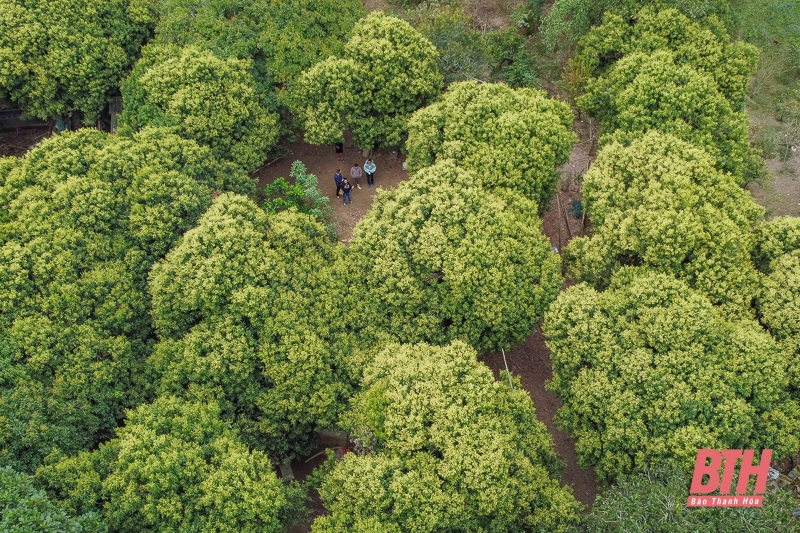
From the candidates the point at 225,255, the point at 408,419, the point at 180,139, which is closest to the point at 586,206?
the point at 408,419

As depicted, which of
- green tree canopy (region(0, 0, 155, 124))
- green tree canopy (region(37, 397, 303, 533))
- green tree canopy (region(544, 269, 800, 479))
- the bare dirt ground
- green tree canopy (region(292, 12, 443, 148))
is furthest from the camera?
green tree canopy (region(0, 0, 155, 124))

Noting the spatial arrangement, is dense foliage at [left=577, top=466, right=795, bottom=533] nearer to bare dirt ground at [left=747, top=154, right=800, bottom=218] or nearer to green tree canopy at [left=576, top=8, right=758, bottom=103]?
bare dirt ground at [left=747, top=154, right=800, bottom=218]

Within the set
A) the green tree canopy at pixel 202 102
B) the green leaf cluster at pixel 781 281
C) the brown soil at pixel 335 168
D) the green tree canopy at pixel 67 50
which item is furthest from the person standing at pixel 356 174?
the green leaf cluster at pixel 781 281

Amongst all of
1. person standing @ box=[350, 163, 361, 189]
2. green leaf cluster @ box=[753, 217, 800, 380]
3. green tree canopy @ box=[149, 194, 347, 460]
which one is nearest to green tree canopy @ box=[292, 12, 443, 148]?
person standing @ box=[350, 163, 361, 189]

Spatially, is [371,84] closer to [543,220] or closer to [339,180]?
[339,180]

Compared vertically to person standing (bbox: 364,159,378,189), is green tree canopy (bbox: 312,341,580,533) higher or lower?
lower

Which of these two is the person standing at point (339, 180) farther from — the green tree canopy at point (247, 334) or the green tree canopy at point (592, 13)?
the green tree canopy at point (592, 13)

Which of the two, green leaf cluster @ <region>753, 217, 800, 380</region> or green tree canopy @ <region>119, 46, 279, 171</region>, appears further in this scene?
green tree canopy @ <region>119, 46, 279, 171</region>

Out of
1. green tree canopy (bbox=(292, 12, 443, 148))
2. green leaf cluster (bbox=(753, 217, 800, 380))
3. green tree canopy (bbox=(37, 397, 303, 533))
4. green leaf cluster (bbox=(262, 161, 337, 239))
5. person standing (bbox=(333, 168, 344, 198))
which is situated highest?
green tree canopy (bbox=(292, 12, 443, 148))

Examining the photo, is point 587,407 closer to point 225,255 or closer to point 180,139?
point 225,255
